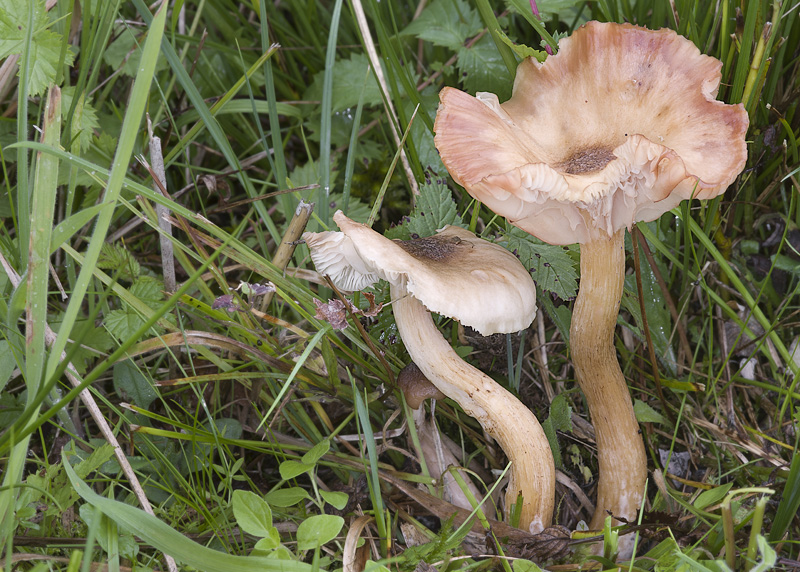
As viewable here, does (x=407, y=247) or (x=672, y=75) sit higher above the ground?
(x=672, y=75)

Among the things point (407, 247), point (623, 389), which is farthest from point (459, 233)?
point (623, 389)

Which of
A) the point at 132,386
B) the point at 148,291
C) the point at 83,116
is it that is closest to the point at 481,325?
the point at 148,291

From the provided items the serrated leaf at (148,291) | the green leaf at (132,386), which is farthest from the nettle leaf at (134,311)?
the green leaf at (132,386)

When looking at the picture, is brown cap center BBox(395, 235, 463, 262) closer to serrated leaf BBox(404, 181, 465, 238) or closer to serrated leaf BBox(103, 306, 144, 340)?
serrated leaf BBox(404, 181, 465, 238)

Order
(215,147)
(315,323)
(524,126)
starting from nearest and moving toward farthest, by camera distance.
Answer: (524,126) < (315,323) < (215,147)

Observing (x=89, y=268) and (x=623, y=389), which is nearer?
(x=89, y=268)

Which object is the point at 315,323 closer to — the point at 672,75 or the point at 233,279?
the point at 233,279
